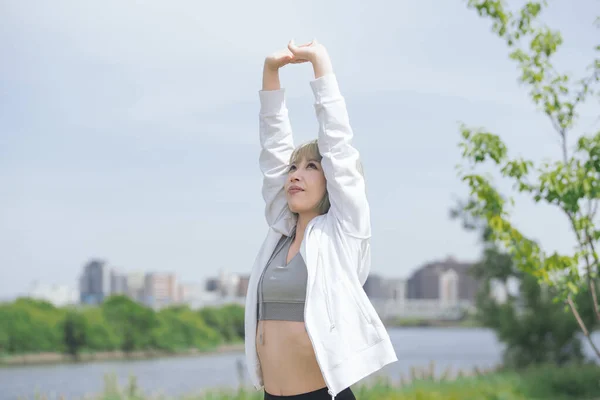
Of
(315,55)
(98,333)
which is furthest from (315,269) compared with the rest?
(98,333)

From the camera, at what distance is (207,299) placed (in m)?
27.1

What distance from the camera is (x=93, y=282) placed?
81.6ft

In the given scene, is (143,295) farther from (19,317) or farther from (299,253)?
(299,253)

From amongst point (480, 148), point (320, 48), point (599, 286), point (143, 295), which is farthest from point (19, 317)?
point (320, 48)

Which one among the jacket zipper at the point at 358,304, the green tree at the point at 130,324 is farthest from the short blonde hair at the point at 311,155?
the green tree at the point at 130,324

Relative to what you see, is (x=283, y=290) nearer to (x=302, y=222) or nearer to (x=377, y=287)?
(x=302, y=222)

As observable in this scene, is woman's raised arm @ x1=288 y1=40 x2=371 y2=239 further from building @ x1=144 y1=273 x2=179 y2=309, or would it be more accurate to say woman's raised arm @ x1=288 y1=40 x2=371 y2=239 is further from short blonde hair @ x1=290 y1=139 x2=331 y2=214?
building @ x1=144 y1=273 x2=179 y2=309

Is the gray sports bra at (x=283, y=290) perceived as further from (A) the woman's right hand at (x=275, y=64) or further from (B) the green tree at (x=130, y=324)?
(B) the green tree at (x=130, y=324)

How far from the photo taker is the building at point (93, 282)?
24859mm

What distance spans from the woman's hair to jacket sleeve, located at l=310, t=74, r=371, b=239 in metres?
0.10

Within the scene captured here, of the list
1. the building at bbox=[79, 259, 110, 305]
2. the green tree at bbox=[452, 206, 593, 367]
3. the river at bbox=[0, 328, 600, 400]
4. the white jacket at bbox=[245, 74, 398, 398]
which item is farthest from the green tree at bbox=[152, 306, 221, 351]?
the white jacket at bbox=[245, 74, 398, 398]

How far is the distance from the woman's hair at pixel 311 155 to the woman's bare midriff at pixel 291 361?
0.35 metres

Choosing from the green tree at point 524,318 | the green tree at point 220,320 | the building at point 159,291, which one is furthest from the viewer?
the building at point 159,291

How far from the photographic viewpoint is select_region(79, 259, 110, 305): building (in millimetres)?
24859
